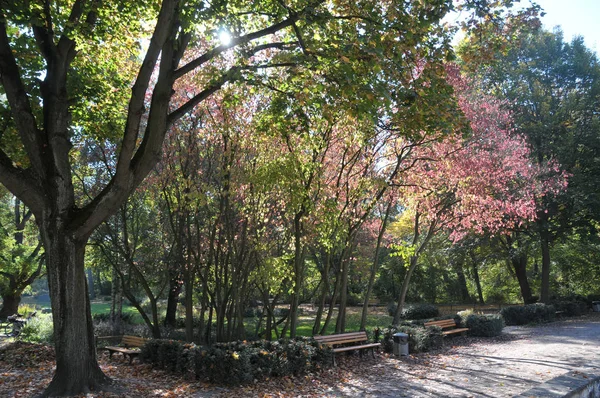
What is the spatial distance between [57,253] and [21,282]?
16.5 metres

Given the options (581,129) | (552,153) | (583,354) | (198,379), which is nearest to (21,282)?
→ (198,379)

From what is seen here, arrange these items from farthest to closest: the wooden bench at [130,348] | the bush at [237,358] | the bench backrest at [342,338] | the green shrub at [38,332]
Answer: the green shrub at [38,332] < the bench backrest at [342,338] < the wooden bench at [130,348] < the bush at [237,358]

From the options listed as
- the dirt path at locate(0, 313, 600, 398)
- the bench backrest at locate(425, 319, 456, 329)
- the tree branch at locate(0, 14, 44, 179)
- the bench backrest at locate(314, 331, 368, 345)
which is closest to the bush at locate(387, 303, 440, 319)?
the bench backrest at locate(425, 319, 456, 329)

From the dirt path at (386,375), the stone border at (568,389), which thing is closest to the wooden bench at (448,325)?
the dirt path at (386,375)

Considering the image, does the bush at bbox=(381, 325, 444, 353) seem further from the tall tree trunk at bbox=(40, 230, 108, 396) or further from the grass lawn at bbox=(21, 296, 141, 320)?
the grass lawn at bbox=(21, 296, 141, 320)

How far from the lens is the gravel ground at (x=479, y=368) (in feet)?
23.3

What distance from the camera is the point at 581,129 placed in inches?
857

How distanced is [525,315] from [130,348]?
47.8 feet

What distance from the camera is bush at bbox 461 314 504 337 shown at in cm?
1365

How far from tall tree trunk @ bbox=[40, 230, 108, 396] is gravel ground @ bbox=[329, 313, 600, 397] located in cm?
374

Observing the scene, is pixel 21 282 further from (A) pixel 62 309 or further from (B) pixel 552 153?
(B) pixel 552 153

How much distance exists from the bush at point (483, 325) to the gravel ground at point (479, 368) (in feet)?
1.25

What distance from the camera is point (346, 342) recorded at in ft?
33.5

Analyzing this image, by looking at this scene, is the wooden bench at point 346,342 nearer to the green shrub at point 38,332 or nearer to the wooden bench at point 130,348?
the wooden bench at point 130,348
